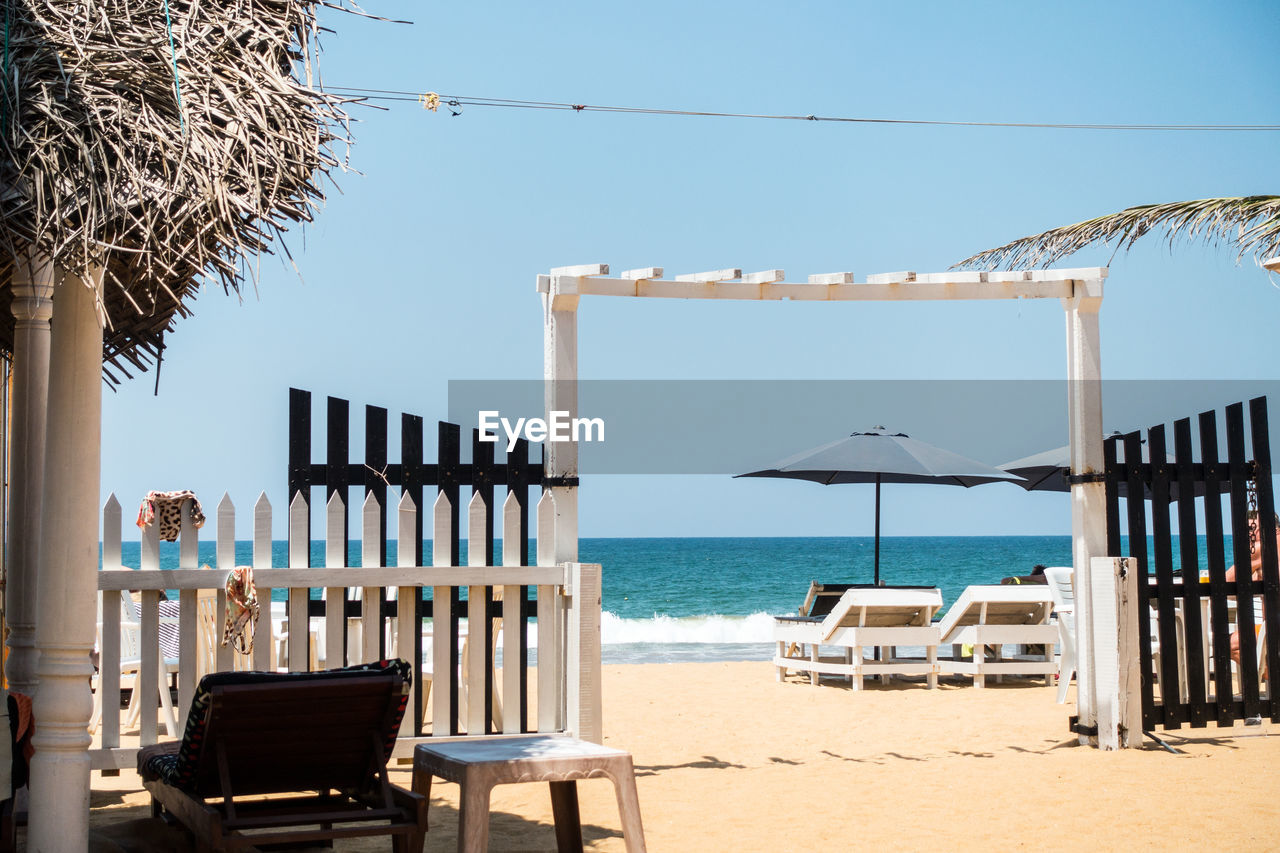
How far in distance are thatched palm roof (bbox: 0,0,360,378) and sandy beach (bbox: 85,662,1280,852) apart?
243 cm

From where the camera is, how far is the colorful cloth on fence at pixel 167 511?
5.82 metres

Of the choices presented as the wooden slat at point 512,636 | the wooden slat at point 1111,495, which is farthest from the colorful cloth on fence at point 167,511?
the wooden slat at point 1111,495

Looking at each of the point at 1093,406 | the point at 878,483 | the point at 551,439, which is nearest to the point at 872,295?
the point at 1093,406

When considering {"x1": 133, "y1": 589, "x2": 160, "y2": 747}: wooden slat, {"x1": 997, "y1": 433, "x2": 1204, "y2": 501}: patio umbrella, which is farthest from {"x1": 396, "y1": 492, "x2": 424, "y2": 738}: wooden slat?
{"x1": 997, "y1": 433, "x2": 1204, "y2": 501}: patio umbrella

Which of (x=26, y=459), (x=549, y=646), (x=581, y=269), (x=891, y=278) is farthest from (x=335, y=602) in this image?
(x=891, y=278)

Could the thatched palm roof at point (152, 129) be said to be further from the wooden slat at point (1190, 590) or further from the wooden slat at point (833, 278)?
the wooden slat at point (1190, 590)

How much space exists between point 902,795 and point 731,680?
575 centimetres

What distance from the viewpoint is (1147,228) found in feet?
27.5

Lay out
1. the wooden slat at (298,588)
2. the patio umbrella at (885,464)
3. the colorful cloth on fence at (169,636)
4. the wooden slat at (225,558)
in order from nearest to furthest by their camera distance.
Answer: the wooden slat at (225,558) → the wooden slat at (298,588) → the colorful cloth on fence at (169,636) → the patio umbrella at (885,464)

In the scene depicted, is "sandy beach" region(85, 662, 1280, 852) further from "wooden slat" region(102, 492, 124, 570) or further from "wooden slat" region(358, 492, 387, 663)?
"wooden slat" region(102, 492, 124, 570)

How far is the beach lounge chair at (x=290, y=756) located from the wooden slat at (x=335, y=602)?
1.67 meters

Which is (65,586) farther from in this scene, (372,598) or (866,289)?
(866,289)

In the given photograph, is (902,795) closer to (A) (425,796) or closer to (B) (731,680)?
(A) (425,796)

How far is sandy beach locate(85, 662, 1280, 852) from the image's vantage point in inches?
202
